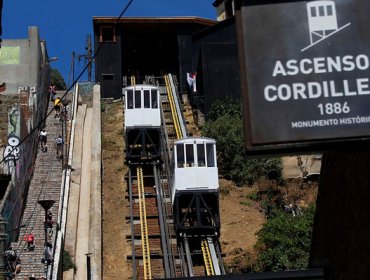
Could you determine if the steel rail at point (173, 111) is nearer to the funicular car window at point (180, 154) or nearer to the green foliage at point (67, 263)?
the funicular car window at point (180, 154)

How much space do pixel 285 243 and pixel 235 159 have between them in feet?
31.6

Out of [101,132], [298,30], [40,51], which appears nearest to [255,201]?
[101,132]

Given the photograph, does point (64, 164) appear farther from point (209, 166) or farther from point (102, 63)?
point (102, 63)

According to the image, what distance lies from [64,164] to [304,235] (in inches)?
436

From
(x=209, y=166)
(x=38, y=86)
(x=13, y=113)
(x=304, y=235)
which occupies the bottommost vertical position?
(x=304, y=235)

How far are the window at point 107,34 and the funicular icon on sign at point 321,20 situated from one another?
129ft

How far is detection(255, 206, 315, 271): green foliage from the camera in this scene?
2545cm

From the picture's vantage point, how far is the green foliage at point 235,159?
114 feet

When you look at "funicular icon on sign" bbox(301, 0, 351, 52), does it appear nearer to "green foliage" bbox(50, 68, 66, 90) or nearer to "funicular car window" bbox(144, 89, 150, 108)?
"funicular car window" bbox(144, 89, 150, 108)

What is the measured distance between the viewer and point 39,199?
2988cm

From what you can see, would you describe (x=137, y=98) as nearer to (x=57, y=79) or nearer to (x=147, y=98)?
(x=147, y=98)

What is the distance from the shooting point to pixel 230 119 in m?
38.5

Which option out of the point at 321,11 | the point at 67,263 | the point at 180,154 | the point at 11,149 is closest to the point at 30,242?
A: the point at 67,263

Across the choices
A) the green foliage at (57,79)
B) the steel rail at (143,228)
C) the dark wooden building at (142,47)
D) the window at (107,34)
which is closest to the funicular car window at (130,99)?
the steel rail at (143,228)
